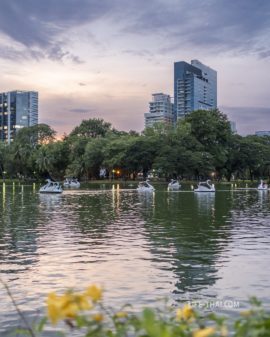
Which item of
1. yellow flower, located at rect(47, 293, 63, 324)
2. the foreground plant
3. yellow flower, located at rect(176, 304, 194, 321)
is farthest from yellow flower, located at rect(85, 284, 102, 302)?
yellow flower, located at rect(176, 304, 194, 321)

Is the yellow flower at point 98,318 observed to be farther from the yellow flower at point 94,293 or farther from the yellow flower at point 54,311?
the yellow flower at point 54,311

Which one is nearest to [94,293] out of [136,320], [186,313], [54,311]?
[54,311]

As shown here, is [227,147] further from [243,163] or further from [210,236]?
[210,236]

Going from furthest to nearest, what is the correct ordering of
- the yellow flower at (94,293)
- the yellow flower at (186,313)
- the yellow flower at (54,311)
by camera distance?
the yellow flower at (186,313), the yellow flower at (94,293), the yellow flower at (54,311)

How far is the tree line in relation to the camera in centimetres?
10819

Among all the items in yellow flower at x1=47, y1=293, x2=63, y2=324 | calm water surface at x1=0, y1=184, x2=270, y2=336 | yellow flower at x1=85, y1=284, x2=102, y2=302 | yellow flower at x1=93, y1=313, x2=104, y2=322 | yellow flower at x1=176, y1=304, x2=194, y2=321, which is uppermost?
yellow flower at x1=85, y1=284, x2=102, y2=302

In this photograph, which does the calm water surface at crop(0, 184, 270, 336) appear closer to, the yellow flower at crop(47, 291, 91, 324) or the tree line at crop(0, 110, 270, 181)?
the yellow flower at crop(47, 291, 91, 324)

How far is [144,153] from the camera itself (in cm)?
11000

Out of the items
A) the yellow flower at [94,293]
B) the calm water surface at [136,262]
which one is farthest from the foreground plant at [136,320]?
the calm water surface at [136,262]

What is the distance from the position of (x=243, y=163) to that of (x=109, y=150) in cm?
3496

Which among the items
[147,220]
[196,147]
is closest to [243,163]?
[196,147]

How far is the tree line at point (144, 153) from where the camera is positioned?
10819cm

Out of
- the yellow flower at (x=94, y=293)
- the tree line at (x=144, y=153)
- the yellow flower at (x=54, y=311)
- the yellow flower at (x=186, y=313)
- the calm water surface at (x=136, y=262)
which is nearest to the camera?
the yellow flower at (x=54, y=311)

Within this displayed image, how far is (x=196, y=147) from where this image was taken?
364ft
